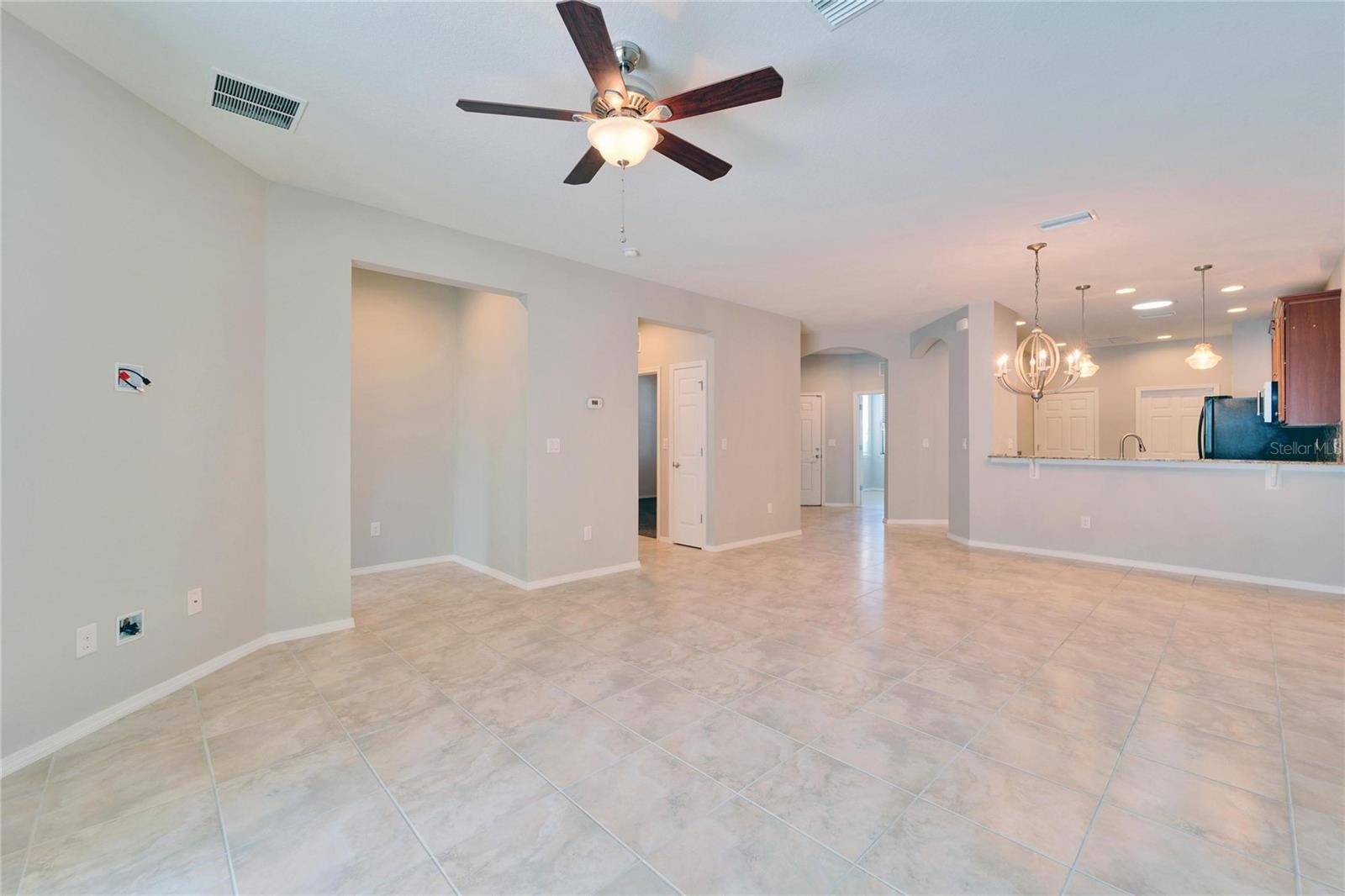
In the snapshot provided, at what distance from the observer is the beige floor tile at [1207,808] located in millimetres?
1635

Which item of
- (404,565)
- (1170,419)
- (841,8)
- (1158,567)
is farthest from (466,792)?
(1170,419)

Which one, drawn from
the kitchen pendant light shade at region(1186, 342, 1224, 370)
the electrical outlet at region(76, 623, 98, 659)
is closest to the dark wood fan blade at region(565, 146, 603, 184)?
the electrical outlet at region(76, 623, 98, 659)

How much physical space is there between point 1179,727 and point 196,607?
4.66 metres

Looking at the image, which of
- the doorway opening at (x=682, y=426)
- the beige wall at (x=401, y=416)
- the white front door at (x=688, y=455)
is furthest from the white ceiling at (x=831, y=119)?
the white front door at (x=688, y=455)

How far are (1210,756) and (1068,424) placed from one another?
8731 millimetres

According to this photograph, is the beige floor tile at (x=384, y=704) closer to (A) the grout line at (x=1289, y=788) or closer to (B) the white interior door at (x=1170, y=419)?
(A) the grout line at (x=1289, y=788)

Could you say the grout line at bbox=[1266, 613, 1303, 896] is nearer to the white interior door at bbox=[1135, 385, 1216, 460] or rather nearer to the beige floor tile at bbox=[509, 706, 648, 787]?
the beige floor tile at bbox=[509, 706, 648, 787]

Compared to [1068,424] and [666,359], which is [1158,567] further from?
[666,359]

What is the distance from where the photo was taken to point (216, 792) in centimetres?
189

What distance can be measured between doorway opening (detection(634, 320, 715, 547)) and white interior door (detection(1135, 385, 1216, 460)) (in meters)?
7.46

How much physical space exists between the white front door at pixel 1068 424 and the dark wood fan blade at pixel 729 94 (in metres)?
9.24

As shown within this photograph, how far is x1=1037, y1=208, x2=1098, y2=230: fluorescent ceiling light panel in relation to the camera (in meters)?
3.61

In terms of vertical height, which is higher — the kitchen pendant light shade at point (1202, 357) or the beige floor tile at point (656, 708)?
the kitchen pendant light shade at point (1202, 357)

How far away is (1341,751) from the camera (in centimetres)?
210
